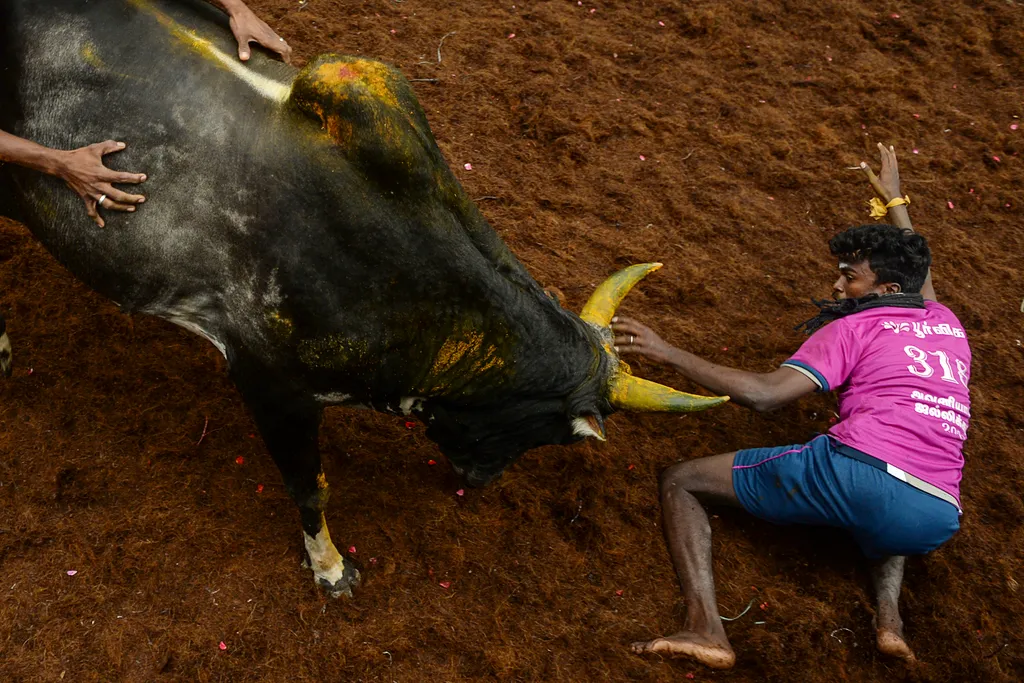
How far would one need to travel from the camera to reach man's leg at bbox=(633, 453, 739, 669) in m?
3.32

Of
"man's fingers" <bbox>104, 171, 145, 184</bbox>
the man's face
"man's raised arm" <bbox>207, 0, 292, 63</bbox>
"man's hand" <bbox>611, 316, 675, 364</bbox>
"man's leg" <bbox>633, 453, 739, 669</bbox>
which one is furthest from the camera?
the man's face

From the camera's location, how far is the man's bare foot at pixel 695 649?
3285 millimetres

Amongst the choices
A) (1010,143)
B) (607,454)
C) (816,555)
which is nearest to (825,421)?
(816,555)

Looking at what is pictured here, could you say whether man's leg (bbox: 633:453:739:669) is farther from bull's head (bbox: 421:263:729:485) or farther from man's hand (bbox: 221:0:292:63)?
man's hand (bbox: 221:0:292:63)

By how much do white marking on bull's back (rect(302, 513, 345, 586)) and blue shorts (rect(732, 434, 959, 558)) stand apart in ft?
5.75

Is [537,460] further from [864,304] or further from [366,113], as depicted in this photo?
[366,113]

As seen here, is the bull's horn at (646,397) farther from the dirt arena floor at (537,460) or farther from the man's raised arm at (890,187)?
the man's raised arm at (890,187)

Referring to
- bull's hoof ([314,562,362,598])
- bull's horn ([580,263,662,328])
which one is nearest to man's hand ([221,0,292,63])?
bull's horn ([580,263,662,328])

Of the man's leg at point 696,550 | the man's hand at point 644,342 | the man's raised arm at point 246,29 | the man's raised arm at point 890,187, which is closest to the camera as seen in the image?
the man's raised arm at point 246,29

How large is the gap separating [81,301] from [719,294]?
3440 millimetres

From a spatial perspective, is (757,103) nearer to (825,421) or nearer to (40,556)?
(825,421)

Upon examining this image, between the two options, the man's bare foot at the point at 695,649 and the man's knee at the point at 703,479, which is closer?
the man's bare foot at the point at 695,649

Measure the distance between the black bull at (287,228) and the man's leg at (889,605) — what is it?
1.53 metres

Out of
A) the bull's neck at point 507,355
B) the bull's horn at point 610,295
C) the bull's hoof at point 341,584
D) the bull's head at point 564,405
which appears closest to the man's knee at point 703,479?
the bull's head at point 564,405
